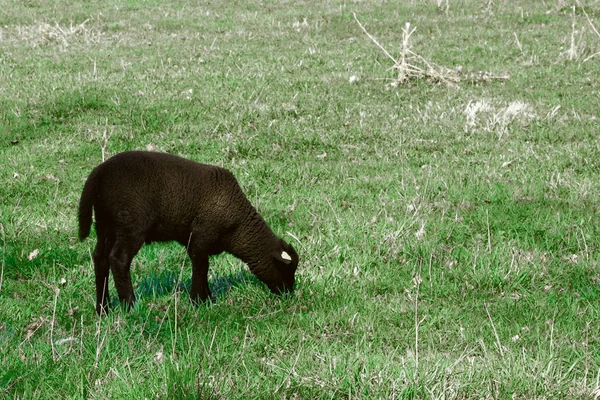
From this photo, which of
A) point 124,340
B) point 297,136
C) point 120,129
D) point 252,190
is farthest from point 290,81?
point 124,340

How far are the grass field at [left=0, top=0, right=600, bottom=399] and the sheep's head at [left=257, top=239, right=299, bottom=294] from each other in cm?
22

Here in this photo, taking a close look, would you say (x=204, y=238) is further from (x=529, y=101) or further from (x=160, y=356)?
(x=529, y=101)

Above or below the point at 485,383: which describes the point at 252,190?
below

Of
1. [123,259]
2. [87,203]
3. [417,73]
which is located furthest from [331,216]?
[417,73]

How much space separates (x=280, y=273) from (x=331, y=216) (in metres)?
2.09

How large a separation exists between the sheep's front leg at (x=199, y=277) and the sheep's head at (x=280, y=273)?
598 millimetres

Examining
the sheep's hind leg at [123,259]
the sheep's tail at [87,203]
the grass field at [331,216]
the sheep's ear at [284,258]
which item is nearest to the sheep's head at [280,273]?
the sheep's ear at [284,258]

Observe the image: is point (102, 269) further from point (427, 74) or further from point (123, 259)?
point (427, 74)

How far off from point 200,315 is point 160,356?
3.72 ft

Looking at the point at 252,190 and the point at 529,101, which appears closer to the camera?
the point at 252,190

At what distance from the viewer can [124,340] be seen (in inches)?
195

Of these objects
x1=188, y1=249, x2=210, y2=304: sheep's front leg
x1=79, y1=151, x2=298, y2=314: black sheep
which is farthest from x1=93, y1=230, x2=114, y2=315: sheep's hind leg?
x1=188, y1=249, x2=210, y2=304: sheep's front leg

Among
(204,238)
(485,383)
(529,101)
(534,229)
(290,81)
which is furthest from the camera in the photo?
(290,81)

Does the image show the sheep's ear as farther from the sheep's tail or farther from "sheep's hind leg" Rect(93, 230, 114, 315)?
the sheep's tail
